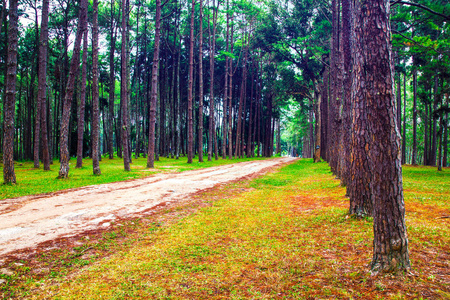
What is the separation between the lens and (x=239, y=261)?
159 inches

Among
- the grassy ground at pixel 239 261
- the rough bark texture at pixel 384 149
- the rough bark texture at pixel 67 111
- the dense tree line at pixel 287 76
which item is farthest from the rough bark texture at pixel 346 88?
the rough bark texture at pixel 67 111

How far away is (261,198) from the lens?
905 centimetres

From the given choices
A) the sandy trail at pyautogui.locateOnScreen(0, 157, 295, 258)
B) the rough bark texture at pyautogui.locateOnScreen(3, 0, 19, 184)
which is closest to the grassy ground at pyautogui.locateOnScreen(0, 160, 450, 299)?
the sandy trail at pyautogui.locateOnScreen(0, 157, 295, 258)

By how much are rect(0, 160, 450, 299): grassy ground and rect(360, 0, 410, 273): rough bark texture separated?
0.29 m

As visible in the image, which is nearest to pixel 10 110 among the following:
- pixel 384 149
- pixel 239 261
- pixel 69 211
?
pixel 69 211

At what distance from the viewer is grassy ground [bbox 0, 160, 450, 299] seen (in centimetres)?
309

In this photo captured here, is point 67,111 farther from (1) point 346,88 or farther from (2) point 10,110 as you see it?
(1) point 346,88

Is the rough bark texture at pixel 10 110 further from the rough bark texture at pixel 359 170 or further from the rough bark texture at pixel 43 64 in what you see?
the rough bark texture at pixel 359 170

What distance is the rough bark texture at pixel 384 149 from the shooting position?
337cm

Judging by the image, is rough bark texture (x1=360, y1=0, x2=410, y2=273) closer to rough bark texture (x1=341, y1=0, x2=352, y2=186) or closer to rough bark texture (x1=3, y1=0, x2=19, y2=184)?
rough bark texture (x1=341, y1=0, x2=352, y2=186)

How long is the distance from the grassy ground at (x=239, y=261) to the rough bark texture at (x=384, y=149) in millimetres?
294

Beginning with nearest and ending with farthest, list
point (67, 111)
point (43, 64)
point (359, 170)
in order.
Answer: point (359, 170)
point (67, 111)
point (43, 64)

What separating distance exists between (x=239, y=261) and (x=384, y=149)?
8.21 feet

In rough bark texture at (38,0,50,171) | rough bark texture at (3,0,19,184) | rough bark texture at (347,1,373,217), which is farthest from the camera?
rough bark texture at (38,0,50,171)
